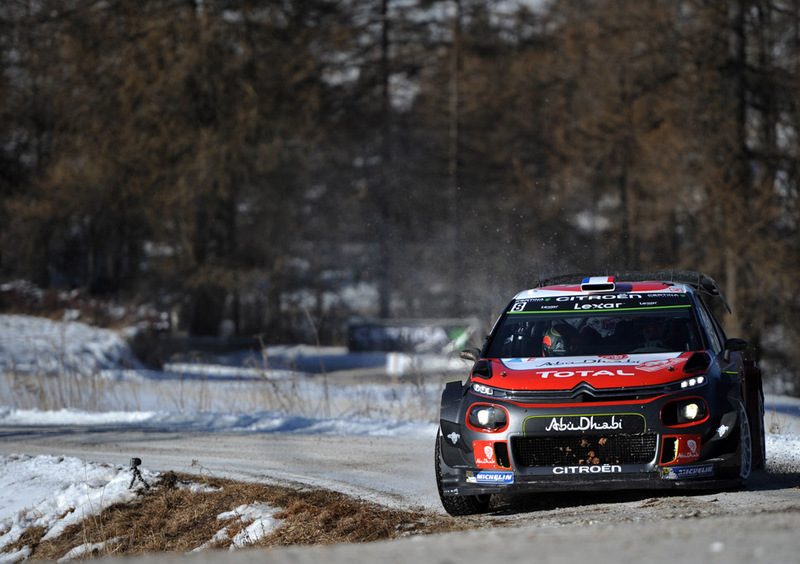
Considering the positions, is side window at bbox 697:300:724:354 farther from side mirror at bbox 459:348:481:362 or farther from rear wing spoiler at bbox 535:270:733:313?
Answer: side mirror at bbox 459:348:481:362

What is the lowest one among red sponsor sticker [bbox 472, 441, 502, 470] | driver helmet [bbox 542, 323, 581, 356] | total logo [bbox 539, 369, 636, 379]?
red sponsor sticker [bbox 472, 441, 502, 470]

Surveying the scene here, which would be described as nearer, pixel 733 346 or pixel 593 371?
pixel 593 371

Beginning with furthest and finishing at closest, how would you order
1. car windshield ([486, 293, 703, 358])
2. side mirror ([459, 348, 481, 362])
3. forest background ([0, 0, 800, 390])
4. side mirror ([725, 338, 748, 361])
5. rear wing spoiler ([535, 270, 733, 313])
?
1. forest background ([0, 0, 800, 390])
2. rear wing spoiler ([535, 270, 733, 313])
3. side mirror ([459, 348, 481, 362])
4. car windshield ([486, 293, 703, 358])
5. side mirror ([725, 338, 748, 361])

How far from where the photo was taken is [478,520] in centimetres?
675

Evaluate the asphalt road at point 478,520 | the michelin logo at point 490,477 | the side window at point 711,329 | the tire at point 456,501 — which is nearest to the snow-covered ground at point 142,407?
the asphalt road at point 478,520

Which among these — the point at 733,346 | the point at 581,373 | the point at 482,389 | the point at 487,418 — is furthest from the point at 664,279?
the point at 487,418

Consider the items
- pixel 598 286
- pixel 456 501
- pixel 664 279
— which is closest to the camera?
pixel 456 501

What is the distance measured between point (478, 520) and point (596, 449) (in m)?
0.99

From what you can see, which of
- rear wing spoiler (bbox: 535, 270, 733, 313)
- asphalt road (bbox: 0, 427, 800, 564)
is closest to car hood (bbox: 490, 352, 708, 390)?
asphalt road (bbox: 0, 427, 800, 564)

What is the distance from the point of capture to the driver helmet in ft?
24.5

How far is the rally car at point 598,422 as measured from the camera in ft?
20.9

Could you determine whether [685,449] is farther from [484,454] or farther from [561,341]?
[561,341]

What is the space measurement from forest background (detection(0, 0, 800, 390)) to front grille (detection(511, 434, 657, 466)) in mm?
18482

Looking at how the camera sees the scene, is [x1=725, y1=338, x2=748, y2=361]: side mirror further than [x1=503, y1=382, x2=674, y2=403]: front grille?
Yes
